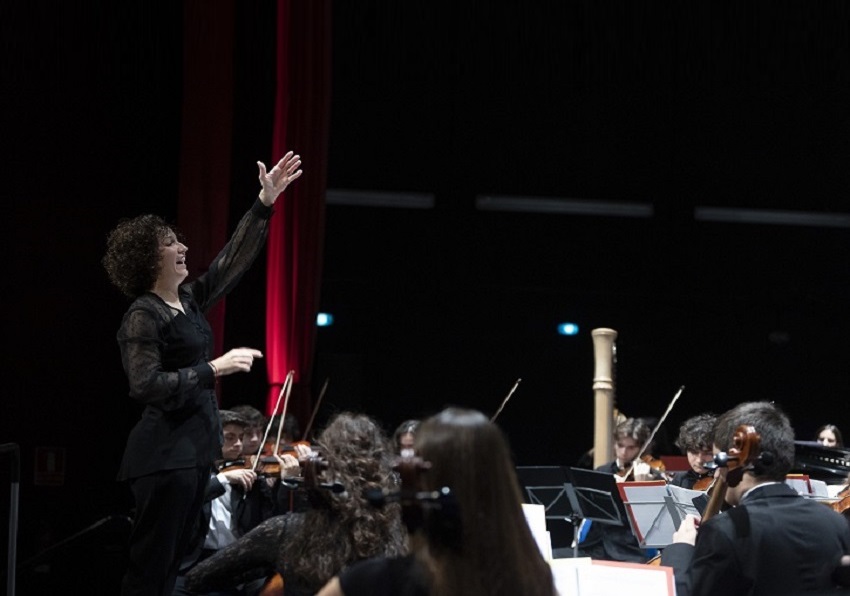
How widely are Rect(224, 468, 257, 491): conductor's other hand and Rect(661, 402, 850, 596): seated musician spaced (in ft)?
6.54

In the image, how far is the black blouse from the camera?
111 inches

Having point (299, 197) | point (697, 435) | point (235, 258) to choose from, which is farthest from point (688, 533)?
point (299, 197)

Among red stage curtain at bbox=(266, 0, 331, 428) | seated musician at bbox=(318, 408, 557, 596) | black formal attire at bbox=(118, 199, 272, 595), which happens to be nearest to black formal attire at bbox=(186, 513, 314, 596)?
black formal attire at bbox=(118, 199, 272, 595)

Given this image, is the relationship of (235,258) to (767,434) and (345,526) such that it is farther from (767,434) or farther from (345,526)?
(767,434)

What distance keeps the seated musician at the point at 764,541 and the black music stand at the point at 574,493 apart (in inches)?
71.0

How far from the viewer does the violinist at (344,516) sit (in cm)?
222

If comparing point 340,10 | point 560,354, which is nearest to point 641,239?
point 560,354

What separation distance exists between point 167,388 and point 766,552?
151 centimetres

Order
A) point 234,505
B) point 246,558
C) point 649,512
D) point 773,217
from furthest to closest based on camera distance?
1. point 773,217
2. point 234,505
3. point 649,512
4. point 246,558

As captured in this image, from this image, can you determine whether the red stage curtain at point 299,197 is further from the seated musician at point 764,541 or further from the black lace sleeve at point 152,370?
the seated musician at point 764,541

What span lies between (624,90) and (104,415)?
4.18 m

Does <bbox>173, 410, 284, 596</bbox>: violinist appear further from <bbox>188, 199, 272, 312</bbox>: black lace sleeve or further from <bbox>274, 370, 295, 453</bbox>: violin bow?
<bbox>188, 199, 272, 312</bbox>: black lace sleeve

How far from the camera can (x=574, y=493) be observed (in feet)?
14.6

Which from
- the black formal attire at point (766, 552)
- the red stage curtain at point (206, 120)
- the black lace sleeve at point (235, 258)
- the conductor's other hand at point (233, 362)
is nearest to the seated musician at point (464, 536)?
the black formal attire at point (766, 552)
